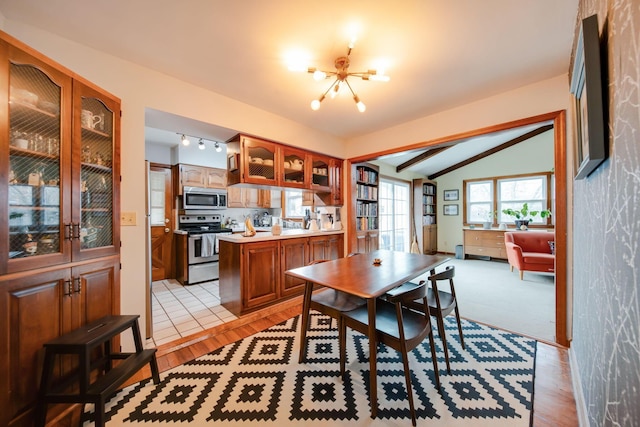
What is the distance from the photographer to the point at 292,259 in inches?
123

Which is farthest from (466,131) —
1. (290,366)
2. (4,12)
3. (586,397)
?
(4,12)

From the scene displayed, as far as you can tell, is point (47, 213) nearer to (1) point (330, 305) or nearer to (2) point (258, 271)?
(2) point (258, 271)

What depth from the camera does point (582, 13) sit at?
1330 millimetres

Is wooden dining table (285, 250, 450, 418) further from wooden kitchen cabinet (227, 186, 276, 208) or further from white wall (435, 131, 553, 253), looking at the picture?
white wall (435, 131, 553, 253)

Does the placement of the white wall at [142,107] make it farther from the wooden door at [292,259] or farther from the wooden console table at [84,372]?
the wooden door at [292,259]

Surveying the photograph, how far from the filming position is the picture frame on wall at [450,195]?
6.62 meters

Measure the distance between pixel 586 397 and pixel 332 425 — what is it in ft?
4.51

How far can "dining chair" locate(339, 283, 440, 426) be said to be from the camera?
1319 millimetres

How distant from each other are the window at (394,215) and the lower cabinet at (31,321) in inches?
194

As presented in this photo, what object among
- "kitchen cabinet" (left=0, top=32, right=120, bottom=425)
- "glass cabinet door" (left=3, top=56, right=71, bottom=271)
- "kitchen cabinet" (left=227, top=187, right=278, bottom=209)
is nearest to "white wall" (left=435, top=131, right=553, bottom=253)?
"kitchen cabinet" (left=227, top=187, right=278, bottom=209)

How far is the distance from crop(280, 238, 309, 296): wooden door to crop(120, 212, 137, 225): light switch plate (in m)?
1.55

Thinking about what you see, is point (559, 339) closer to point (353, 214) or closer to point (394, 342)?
point (394, 342)

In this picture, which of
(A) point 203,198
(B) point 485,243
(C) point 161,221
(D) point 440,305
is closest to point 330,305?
Result: (D) point 440,305

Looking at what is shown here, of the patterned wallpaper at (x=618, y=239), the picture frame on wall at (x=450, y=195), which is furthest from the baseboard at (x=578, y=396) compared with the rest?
the picture frame on wall at (x=450, y=195)
